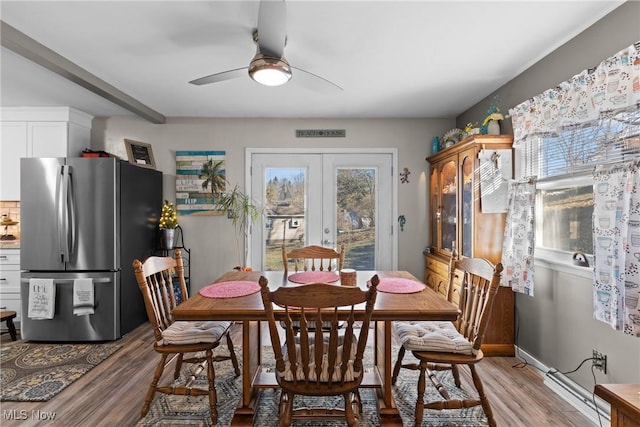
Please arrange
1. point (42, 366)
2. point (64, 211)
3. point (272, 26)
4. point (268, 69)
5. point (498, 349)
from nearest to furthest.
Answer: point (272, 26) → point (268, 69) → point (42, 366) → point (498, 349) → point (64, 211)

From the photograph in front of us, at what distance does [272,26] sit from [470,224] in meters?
2.38

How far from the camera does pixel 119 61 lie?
2693mm

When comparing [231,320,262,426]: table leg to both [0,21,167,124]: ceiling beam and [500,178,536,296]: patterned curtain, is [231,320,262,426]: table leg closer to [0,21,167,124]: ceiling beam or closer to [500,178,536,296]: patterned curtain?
[500,178,536,296]: patterned curtain

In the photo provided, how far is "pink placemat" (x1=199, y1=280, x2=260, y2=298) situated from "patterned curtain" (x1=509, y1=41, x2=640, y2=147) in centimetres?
236

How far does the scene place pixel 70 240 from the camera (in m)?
3.24

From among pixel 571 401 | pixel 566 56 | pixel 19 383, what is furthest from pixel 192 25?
pixel 571 401

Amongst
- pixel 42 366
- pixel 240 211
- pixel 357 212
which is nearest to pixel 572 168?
pixel 357 212

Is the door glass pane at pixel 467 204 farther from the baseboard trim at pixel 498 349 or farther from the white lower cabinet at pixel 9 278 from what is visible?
the white lower cabinet at pixel 9 278

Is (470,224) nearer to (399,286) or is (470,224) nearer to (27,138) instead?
(399,286)

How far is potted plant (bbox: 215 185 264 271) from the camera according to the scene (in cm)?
417

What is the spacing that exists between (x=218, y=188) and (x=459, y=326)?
3.19 metres

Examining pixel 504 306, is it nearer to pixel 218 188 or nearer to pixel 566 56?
pixel 566 56
